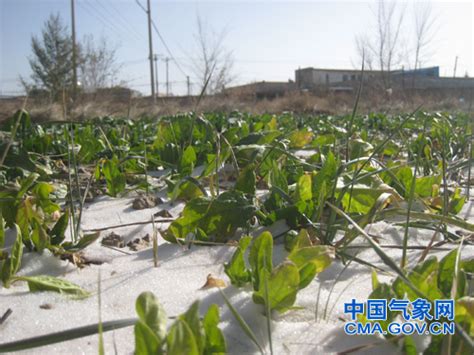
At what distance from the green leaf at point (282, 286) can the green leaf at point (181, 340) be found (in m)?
0.20

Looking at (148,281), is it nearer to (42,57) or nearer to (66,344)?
(66,344)

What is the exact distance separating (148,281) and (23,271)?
30 centimetres

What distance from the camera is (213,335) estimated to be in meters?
0.65

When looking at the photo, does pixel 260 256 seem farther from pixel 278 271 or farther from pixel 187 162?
pixel 187 162

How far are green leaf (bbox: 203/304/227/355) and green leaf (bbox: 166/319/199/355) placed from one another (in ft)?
0.26

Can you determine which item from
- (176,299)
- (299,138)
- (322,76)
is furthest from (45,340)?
(322,76)

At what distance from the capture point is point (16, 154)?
1928 millimetres

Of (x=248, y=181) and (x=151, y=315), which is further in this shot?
(x=248, y=181)

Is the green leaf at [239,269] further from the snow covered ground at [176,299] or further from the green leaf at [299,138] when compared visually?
the green leaf at [299,138]

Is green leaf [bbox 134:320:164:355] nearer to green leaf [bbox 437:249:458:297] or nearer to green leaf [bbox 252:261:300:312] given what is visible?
green leaf [bbox 252:261:300:312]

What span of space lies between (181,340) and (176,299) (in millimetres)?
322

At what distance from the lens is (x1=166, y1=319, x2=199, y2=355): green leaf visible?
1.83ft

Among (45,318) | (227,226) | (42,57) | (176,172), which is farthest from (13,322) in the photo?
(42,57)

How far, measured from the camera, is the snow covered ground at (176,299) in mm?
736
